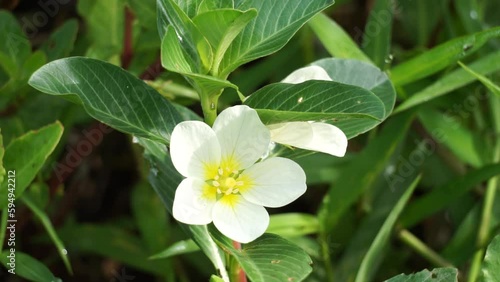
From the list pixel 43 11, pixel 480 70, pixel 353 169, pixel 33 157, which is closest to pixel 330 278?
pixel 353 169

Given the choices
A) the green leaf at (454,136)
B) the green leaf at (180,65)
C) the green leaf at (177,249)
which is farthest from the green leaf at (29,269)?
the green leaf at (454,136)

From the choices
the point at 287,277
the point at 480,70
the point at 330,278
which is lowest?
the point at 330,278

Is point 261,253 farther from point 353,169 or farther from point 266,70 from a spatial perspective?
point 266,70

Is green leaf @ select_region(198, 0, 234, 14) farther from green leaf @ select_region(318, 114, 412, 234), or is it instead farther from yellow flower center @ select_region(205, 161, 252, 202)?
green leaf @ select_region(318, 114, 412, 234)

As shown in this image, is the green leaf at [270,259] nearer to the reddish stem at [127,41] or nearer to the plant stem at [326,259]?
the plant stem at [326,259]

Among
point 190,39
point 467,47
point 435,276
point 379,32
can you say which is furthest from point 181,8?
point 379,32
